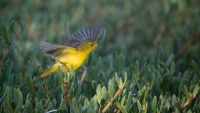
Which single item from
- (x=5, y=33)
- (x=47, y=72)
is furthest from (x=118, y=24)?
(x=47, y=72)

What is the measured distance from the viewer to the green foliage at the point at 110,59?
2307mm

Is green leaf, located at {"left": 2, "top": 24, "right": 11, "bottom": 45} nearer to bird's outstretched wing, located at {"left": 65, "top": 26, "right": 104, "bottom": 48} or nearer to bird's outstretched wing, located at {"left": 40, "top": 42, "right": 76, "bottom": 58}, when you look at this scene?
bird's outstretched wing, located at {"left": 40, "top": 42, "right": 76, "bottom": 58}

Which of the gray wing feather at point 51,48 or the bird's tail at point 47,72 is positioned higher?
the gray wing feather at point 51,48

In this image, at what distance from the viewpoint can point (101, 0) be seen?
5.79m

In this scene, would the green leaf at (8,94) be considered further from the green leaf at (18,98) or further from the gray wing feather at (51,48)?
the gray wing feather at (51,48)

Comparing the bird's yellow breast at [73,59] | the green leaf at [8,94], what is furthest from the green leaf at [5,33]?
the green leaf at [8,94]

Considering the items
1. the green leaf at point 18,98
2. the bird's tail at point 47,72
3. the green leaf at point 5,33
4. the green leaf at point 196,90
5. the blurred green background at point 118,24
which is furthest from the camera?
the blurred green background at point 118,24

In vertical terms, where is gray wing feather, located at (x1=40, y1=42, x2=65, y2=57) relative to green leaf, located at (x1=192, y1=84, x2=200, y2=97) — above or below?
above

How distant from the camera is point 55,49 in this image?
3.06m

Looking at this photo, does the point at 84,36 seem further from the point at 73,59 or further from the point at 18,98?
the point at 18,98

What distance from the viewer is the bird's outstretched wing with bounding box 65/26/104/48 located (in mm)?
3086

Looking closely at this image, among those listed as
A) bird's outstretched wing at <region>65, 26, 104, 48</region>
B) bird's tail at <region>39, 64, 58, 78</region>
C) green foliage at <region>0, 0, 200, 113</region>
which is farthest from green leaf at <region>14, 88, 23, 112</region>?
bird's outstretched wing at <region>65, 26, 104, 48</region>

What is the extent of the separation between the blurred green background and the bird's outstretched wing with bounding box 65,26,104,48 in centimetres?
52

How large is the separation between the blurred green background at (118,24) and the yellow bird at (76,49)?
1.46 feet
